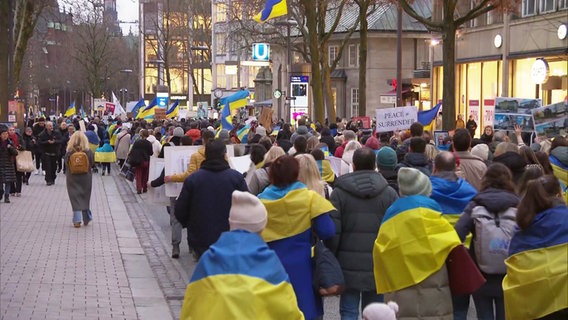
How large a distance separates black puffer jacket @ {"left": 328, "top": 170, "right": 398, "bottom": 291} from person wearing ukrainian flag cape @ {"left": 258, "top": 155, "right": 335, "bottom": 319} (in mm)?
628

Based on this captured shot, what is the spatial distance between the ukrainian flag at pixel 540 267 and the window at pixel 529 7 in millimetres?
32498

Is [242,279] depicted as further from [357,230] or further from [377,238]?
[357,230]

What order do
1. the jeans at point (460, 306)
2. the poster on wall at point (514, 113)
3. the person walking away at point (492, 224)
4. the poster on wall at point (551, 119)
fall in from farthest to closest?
the poster on wall at point (514, 113) < the poster on wall at point (551, 119) < the jeans at point (460, 306) < the person walking away at point (492, 224)

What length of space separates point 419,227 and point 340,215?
1.16 meters

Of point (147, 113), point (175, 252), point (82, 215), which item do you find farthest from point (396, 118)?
point (147, 113)

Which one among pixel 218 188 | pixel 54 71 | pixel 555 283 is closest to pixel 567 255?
pixel 555 283

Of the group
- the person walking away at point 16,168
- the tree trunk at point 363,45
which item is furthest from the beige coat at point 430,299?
the tree trunk at point 363,45

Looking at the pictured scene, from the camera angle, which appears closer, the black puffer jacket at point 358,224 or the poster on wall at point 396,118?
the black puffer jacket at point 358,224

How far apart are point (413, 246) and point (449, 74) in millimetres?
18455

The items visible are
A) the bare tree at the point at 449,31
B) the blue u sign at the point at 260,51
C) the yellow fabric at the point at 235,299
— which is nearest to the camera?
the yellow fabric at the point at 235,299

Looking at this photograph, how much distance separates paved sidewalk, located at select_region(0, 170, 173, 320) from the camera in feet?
34.0

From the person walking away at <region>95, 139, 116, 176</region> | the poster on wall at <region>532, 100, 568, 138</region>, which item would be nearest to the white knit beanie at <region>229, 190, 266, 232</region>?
the poster on wall at <region>532, 100, 568, 138</region>

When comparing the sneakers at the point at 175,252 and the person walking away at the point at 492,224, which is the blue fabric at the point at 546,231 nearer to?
the person walking away at the point at 492,224

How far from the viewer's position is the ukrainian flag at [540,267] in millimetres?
6285
